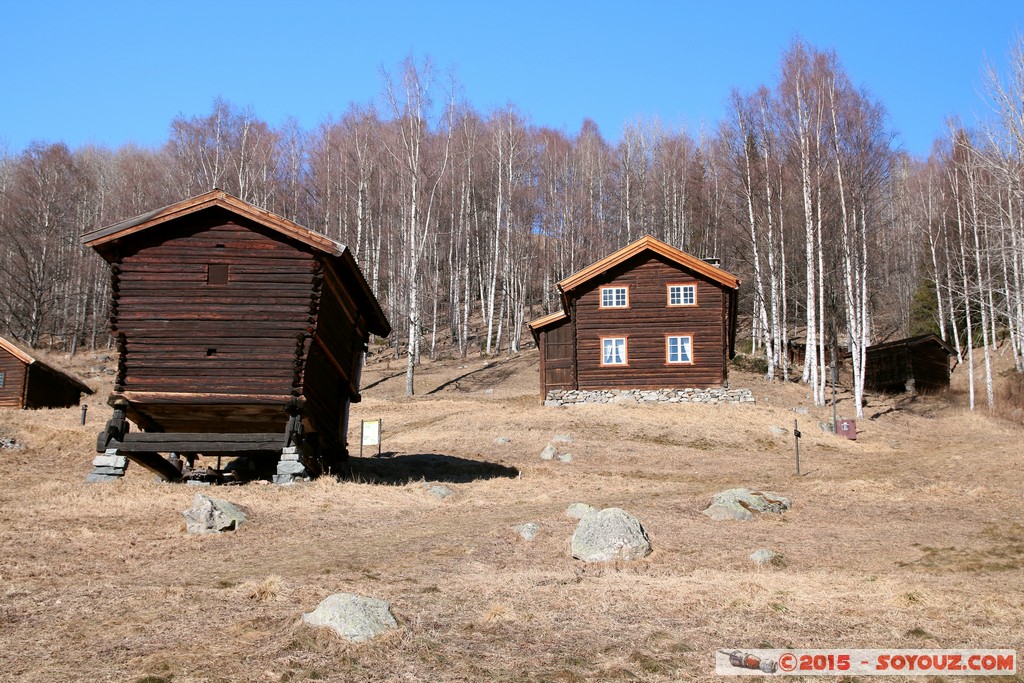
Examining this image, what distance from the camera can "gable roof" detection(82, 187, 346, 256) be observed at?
69.3 ft

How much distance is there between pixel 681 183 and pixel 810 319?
92.1 feet

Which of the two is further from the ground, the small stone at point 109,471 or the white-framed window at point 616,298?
the white-framed window at point 616,298

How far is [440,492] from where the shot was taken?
69.4ft

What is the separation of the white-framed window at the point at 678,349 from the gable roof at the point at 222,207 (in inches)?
858

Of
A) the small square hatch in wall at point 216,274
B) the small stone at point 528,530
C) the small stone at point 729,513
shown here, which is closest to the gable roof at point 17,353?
→ the small square hatch in wall at point 216,274

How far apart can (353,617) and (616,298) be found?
3194 cm

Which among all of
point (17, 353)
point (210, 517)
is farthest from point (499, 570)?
point (17, 353)

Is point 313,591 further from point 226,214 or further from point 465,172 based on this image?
point 465,172

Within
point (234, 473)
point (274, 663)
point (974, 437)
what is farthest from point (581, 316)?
point (274, 663)

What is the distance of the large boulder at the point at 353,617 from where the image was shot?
948 cm

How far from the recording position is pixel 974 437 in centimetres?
3412

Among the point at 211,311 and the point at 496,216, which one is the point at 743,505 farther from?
the point at 496,216

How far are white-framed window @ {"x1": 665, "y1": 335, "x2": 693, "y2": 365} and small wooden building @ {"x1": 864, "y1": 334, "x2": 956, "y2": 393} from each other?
19.6 m

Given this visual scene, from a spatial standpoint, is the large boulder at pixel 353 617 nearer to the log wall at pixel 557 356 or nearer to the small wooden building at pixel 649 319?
the small wooden building at pixel 649 319
